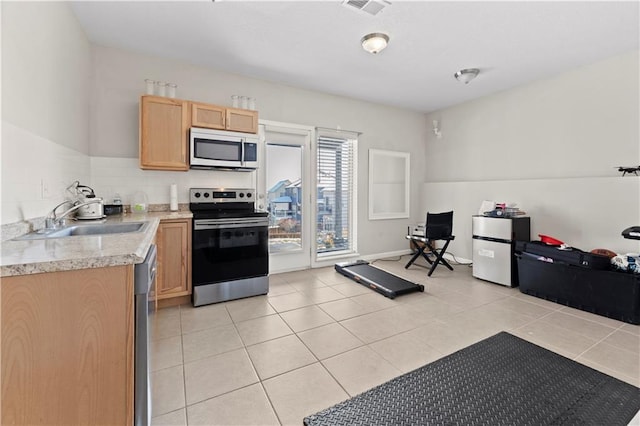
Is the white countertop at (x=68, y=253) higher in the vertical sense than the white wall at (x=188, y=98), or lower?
lower

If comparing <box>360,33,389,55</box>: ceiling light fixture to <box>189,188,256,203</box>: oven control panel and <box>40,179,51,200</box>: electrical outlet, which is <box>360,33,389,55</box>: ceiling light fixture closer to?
<box>189,188,256,203</box>: oven control panel

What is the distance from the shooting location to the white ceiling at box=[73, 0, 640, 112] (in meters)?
2.43

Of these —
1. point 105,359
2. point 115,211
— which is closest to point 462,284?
point 105,359

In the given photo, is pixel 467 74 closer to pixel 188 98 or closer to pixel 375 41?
pixel 375 41

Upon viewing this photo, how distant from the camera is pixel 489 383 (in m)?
1.74

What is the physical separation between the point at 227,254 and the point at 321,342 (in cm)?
142

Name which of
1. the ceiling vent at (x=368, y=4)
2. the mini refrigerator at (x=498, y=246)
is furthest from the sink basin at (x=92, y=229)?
the mini refrigerator at (x=498, y=246)

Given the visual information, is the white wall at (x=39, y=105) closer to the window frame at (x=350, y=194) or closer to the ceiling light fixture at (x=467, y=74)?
the window frame at (x=350, y=194)

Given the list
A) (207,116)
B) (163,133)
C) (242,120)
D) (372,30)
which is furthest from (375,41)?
(163,133)

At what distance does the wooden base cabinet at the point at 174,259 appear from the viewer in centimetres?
274

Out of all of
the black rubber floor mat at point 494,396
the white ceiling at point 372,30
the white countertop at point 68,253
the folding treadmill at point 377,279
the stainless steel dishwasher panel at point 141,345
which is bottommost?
the black rubber floor mat at point 494,396

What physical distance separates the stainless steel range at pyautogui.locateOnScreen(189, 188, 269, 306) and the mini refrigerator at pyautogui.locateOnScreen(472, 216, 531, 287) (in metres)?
2.91

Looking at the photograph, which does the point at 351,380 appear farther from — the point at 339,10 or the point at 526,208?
the point at 526,208

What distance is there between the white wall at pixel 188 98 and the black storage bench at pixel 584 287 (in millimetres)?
2350
